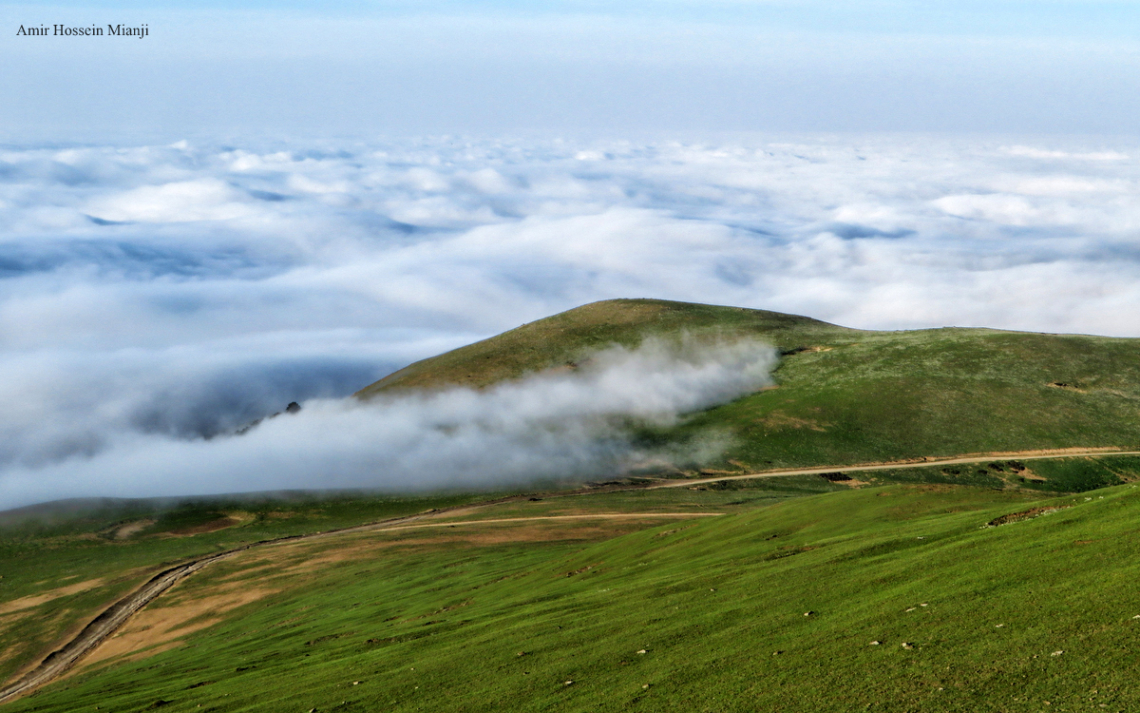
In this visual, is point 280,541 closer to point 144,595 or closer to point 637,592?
point 144,595

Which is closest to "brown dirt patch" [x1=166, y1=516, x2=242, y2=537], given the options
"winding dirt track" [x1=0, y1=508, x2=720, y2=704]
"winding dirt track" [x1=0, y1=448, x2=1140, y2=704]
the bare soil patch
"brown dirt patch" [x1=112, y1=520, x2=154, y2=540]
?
"brown dirt patch" [x1=112, y1=520, x2=154, y2=540]

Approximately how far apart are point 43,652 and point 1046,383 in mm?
171892

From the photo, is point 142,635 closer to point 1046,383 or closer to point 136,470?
point 136,470

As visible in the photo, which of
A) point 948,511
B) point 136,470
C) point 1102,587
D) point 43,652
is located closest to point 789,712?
point 1102,587

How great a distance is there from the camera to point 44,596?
299 feet

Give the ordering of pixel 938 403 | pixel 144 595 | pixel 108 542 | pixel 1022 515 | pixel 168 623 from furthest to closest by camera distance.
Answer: pixel 938 403
pixel 108 542
pixel 144 595
pixel 168 623
pixel 1022 515

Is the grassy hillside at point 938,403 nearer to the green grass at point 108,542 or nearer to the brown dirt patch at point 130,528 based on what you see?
the green grass at point 108,542

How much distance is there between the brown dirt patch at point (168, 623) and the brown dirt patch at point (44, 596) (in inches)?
630

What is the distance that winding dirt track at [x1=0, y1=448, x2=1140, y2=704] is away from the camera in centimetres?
6938

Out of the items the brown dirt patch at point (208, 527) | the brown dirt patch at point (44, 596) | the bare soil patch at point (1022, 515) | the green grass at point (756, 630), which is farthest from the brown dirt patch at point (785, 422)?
the brown dirt patch at point (44, 596)

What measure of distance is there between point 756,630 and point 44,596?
298 feet

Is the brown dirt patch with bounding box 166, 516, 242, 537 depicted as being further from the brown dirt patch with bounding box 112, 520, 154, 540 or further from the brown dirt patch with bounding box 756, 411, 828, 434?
the brown dirt patch with bounding box 756, 411, 828, 434

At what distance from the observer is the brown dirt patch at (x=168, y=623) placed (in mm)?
69750

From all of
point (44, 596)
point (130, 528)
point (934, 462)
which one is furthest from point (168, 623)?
point (934, 462)
